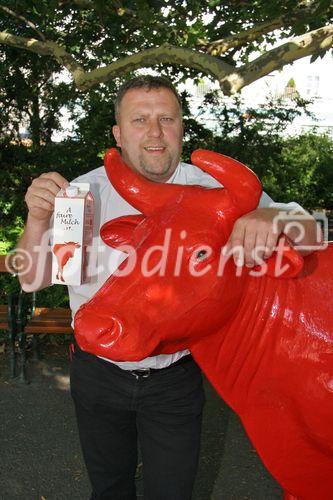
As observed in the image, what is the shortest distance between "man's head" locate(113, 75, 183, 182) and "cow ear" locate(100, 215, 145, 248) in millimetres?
571

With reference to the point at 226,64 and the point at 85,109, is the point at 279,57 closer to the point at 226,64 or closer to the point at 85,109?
the point at 226,64

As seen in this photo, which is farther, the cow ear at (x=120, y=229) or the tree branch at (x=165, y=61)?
the tree branch at (x=165, y=61)

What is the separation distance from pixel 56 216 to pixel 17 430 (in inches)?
120

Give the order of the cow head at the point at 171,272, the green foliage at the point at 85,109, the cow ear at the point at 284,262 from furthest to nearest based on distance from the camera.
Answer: the green foliage at the point at 85,109 < the cow ear at the point at 284,262 < the cow head at the point at 171,272

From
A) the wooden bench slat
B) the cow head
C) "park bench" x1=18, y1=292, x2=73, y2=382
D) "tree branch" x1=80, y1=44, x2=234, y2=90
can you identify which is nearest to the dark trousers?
the cow head

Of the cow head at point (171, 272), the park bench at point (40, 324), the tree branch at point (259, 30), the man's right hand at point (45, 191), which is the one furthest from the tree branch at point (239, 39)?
the cow head at point (171, 272)

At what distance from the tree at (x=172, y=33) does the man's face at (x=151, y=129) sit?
2.84 m

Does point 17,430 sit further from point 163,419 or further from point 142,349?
point 142,349

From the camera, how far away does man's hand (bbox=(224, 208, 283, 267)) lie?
5.57 feet

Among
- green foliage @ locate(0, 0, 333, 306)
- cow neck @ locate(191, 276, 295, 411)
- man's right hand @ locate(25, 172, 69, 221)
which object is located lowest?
Answer: cow neck @ locate(191, 276, 295, 411)

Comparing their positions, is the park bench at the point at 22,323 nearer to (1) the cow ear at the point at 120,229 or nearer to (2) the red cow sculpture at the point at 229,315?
(1) the cow ear at the point at 120,229

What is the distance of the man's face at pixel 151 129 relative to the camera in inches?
94.6

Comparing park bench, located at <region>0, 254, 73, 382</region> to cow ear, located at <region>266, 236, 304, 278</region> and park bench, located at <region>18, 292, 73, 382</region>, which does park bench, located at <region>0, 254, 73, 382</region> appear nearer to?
park bench, located at <region>18, 292, 73, 382</region>

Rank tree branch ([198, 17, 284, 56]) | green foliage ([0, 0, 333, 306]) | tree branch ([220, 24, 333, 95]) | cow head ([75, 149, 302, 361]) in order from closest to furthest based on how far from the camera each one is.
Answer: cow head ([75, 149, 302, 361]), tree branch ([220, 24, 333, 95]), tree branch ([198, 17, 284, 56]), green foliage ([0, 0, 333, 306])
